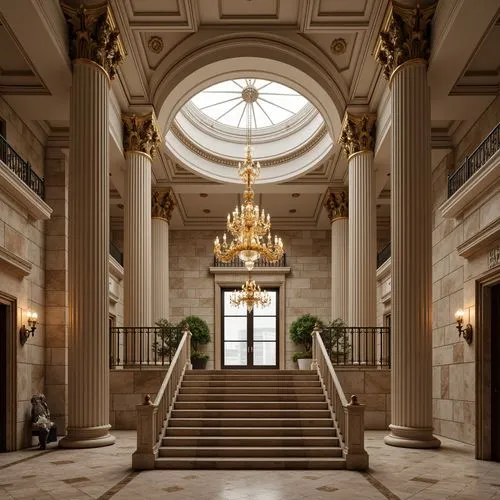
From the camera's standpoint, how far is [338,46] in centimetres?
1355

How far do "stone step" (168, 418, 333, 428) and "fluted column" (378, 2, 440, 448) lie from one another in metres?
1.13

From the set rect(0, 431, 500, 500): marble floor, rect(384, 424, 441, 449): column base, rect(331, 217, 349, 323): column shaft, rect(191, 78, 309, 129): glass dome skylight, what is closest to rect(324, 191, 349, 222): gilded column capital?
rect(331, 217, 349, 323): column shaft

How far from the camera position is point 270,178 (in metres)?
20.4

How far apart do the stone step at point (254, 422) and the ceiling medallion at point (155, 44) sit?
745cm

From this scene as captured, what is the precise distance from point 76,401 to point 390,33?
7.71 metres

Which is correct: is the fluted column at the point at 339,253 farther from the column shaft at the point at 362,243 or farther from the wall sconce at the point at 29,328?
the wall sconce at the point at 29,328

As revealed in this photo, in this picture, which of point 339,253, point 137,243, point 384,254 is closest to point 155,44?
point 137,243

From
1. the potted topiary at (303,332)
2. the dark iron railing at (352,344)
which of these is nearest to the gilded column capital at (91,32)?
the dark iron railing at (352,344)

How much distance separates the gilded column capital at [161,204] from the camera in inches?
785

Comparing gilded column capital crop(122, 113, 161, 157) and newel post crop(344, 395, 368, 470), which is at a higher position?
gilded column capital crop(122, 113, 161, 157)

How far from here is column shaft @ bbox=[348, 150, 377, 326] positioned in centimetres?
1425

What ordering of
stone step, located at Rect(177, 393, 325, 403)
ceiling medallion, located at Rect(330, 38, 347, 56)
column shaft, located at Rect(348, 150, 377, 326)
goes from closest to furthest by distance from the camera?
stone step, located at Rect(177, 393, 325, 403)
ceiling medallion, located at Rect(330, 38, 347, 56)
column shaft, located at Rect(348, 150, 377, 326)

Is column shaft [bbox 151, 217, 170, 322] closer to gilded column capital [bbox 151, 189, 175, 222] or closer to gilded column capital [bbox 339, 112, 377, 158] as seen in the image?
gilded column capital [bbox 151, 189, 175, 222]

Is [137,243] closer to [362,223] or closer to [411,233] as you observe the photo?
[362,223]
